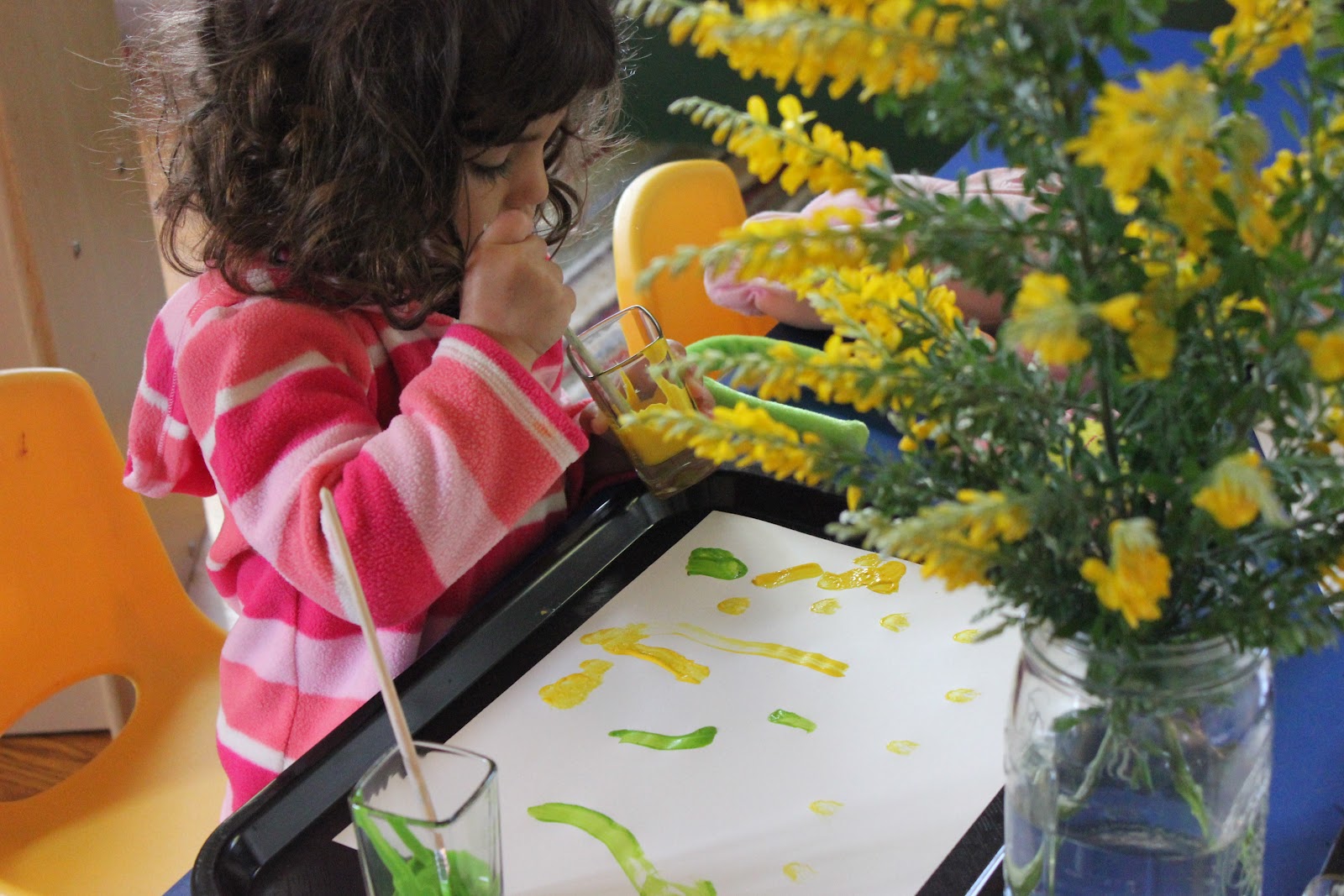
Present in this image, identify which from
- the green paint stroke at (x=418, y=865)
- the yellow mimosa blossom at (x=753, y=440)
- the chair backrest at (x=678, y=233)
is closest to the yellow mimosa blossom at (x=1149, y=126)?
the yellow mimosa blossom at (x=753, y=440)

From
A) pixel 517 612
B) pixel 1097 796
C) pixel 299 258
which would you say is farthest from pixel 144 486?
pixel 1097 796

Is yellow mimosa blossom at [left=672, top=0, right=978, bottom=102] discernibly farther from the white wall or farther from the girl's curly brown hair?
the white wall

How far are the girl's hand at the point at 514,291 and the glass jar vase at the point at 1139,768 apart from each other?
527 mm

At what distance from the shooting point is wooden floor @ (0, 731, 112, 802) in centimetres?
160

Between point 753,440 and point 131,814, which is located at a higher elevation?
point 753,440

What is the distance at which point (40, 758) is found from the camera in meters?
1.64

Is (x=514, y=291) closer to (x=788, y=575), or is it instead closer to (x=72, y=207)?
(x=788, y=575)

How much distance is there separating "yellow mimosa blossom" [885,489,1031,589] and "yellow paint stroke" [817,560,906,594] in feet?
1.38

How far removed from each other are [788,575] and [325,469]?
12.3 inches

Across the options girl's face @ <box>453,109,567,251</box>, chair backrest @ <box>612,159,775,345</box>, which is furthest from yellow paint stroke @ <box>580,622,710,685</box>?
chair backrest @ <box>612,159,775,345</box>

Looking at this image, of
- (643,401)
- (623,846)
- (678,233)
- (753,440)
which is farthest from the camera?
(678,233)

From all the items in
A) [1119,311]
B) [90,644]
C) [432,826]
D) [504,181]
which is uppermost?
[1119,311]

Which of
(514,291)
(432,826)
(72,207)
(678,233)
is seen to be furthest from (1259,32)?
(72,207)

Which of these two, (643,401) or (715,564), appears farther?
(643,401)
